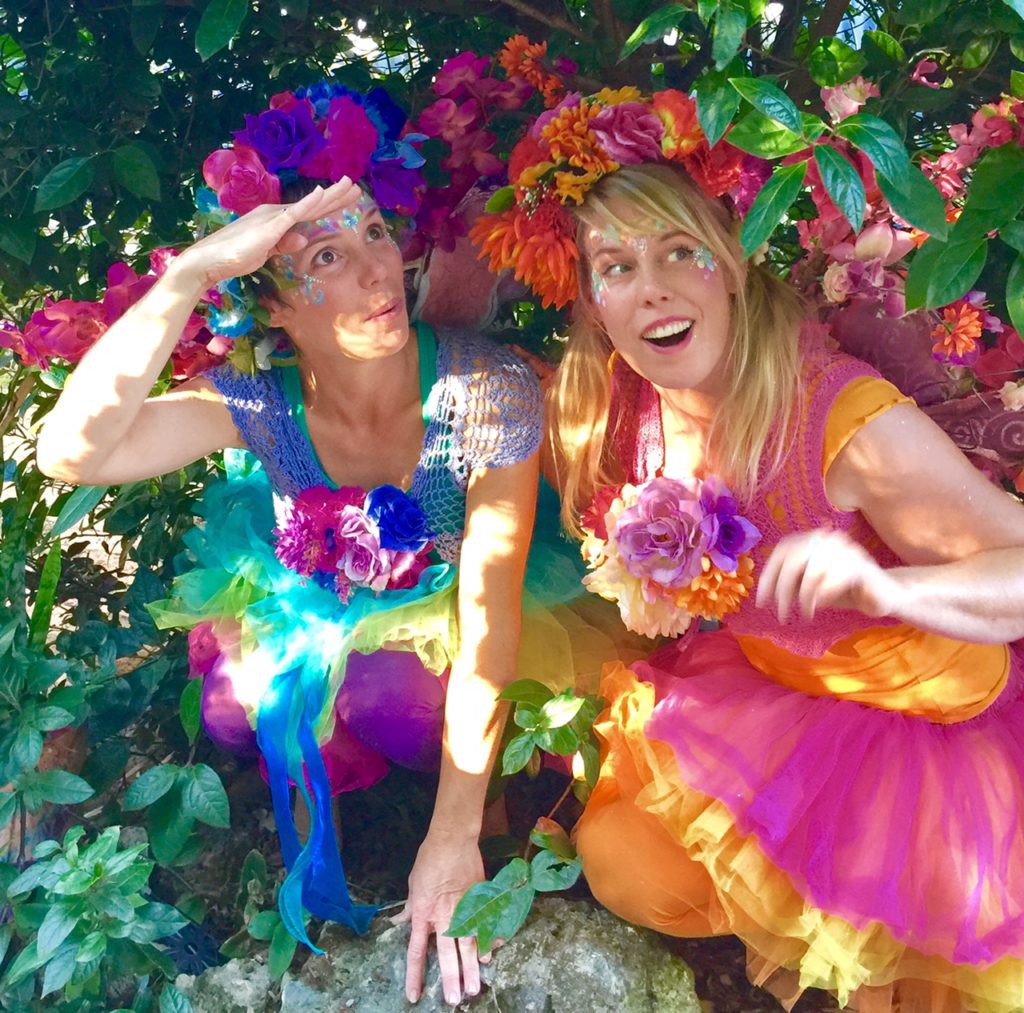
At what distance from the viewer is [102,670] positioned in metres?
2.28

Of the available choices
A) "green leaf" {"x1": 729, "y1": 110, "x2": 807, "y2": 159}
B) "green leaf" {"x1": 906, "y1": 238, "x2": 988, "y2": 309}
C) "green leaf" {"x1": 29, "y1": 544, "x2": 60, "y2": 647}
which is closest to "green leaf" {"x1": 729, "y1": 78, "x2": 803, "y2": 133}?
"green leaf" {"x1": 729, "y1": 110, "x2": 807, "y2": 159}

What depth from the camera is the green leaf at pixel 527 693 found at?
6.38 ft

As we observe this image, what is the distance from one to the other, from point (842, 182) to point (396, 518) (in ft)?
3.33

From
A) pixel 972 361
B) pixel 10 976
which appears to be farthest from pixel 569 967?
pixel 972 361

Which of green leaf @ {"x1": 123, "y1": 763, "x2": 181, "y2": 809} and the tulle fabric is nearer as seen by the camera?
the tulle fabric

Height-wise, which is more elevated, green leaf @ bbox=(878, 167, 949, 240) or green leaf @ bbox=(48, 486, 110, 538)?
green leaf @ bbox=(878, 167, 949, 240)

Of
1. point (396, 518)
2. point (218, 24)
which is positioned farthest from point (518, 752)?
point (218, 24)

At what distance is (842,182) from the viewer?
131 cm

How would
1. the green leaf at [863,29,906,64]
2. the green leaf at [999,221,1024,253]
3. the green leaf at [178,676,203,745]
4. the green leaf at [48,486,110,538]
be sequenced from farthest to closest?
the green leaf at [48,486,110,538], the green leaf at [178,676,203,745], the green leaf at [863,29,906,64], the green leaf at [999,221,1024,253]

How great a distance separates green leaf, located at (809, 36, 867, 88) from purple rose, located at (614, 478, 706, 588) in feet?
1.96

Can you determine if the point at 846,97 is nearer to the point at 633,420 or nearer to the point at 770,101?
the point at 770,101

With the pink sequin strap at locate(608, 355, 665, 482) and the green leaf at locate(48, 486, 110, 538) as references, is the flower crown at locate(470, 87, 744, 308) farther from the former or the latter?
the green leaf at locate(48, 486, 110, 538)

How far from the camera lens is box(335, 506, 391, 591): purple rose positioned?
2059mm

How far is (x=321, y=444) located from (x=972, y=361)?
1122 millimetres
